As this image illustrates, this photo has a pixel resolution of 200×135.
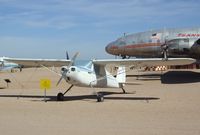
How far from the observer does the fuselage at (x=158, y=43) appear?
3331 cm

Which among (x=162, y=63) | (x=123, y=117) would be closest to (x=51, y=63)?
(x=162, y=63)

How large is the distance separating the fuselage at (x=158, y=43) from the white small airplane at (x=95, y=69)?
1438cm

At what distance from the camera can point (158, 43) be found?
3562 centimetres

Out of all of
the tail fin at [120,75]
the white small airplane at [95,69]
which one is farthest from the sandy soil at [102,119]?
the tail fin at [120,75]

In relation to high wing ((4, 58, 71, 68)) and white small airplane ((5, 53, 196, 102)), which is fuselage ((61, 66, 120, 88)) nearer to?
white small airplane ((5, 53, 196, 102))

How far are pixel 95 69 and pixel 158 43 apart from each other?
1817 centimetres

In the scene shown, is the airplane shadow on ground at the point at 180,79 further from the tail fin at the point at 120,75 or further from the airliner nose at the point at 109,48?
the tail fin at the point at 120,75

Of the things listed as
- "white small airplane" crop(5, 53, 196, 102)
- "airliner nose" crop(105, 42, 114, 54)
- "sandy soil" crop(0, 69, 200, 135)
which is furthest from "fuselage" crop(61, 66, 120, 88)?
"airliner nose" crop(105, 42, 114, 54)

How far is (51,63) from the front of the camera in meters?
19.6

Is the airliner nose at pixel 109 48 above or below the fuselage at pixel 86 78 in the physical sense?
above

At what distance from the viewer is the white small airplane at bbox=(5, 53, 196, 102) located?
666 inches

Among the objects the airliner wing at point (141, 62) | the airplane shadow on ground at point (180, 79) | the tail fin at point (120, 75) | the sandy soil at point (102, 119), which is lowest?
the airplane shadow on ground at point (180, 79)

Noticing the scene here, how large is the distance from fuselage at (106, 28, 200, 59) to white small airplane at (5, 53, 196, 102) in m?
14.4

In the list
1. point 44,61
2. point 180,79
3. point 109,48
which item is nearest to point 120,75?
point 44,61
